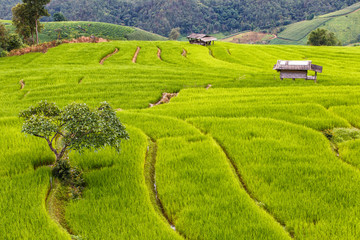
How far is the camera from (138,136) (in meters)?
10.8

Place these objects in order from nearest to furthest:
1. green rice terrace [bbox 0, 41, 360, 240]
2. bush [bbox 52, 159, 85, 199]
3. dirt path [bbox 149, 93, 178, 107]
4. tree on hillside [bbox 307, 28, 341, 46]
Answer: green rice terrace [bbox 0, 41, 360, 240] < bush [bbox 52, 159, 85, 199] < dirt path [bbox 149, 93, 178, 107] < tree on hillside [bbox 307, 28, 341, 46]

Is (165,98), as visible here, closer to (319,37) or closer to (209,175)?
(209,175)

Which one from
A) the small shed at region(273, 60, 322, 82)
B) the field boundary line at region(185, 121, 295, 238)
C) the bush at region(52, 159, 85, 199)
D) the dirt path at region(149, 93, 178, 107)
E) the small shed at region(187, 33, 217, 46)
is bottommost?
the dirt path at region(149, 93, 178, 107)

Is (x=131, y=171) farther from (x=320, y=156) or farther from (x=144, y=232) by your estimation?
(x=320, y=156)

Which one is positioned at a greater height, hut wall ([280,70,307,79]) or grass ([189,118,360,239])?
hut wall ([280,70,307,79])

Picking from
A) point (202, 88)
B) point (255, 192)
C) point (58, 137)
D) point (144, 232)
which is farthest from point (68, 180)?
point (202, 88)

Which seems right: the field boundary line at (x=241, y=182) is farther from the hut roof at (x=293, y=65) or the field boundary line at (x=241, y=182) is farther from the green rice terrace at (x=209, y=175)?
the hut roof at (x=293, y=65)

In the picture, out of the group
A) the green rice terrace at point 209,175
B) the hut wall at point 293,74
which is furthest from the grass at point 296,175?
the hut wall at point 293,74

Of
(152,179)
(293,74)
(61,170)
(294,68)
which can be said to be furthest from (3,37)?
(152,179)

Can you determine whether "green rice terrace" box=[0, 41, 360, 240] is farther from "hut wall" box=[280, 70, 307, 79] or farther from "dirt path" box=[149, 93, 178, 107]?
"hut wall" box=[280, 70, 307, 79]

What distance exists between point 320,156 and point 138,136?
6997 millimetres

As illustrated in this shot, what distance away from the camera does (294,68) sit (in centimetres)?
2162

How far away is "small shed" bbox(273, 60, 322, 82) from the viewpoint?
68.5ft

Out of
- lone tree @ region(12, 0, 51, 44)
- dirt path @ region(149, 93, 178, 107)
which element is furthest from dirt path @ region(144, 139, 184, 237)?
lone tree @ region(12, 0, 51, 44)
